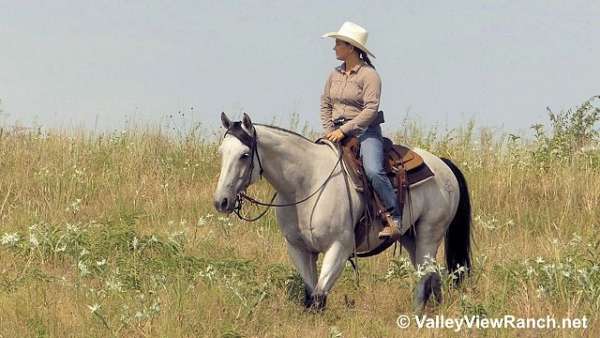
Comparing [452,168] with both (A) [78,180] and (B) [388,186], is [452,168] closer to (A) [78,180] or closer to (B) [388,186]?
(B) [388,186]

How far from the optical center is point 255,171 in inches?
277

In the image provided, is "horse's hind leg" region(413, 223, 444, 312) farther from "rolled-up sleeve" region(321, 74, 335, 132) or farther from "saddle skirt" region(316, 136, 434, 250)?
"rolled-up sleeve" region(321, 74, 335, 132)

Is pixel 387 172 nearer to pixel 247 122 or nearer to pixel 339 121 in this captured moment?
pixel 339 121

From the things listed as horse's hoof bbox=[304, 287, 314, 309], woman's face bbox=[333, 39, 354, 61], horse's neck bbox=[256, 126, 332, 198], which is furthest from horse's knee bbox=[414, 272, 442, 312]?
woman's face bbox=[333, 39, 354, 61]

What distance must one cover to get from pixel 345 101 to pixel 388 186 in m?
0.94

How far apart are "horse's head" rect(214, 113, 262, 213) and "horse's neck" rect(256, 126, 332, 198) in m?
0.22

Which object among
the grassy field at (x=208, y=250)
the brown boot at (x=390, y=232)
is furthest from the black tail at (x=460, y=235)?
the brown boot at (x=390, y=232)

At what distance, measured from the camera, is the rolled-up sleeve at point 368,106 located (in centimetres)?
759

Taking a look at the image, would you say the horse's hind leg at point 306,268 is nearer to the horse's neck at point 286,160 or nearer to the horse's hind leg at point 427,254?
the horse's neck at point 286,160

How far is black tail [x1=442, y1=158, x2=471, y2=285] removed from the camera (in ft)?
28.3

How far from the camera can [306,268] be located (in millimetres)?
7543

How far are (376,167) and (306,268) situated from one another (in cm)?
117

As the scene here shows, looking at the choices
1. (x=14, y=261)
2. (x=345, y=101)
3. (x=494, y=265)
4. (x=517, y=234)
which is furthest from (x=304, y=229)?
(x=517, y=234)

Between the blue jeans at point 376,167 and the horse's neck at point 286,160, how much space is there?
46 cm
